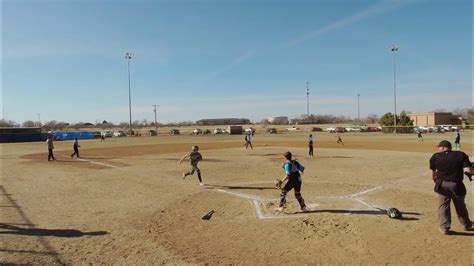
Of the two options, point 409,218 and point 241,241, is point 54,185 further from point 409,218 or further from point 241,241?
point 409,218

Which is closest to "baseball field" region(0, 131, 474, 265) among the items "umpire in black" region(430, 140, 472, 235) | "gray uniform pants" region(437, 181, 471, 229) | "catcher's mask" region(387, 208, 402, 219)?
"catcher's mask" region(387, 208, 402, 219)

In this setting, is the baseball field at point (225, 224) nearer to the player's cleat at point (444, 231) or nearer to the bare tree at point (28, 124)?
the player's cleat at point (444, 231)

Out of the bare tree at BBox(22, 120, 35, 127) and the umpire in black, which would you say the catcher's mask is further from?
the bare tree at BBox(22, 120, 35, 127)

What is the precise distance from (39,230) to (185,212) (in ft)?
11.9

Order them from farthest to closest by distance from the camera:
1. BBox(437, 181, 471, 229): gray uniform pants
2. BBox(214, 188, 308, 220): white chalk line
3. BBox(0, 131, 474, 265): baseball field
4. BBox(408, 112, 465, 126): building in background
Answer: BBox(408, 112, 465, 126): building in background < BBox(214, 188, 308, 220): white chalk line < BBox(437, 181, 471, 229): gray uniform pants < BBox(0, 131, 474, 265): baseball field

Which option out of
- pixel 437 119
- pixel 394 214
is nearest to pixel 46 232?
pixel 394 214

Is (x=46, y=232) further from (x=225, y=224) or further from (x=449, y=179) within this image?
(x=449, y=179)

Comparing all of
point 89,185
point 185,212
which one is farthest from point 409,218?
point 89,185

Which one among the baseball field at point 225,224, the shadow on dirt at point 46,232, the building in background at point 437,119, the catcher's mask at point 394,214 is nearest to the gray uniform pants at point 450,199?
the baseball field at point 225,224

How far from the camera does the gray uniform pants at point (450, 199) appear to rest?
→ 26.3 feet

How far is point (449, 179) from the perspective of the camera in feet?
26.5

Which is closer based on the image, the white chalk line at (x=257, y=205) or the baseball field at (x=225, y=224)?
the baseball field at (x=225, y=224)

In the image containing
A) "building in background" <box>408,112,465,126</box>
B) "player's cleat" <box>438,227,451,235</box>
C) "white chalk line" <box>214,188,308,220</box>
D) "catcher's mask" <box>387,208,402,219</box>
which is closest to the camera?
"player's cleat" <box>438,227,451,235</box>

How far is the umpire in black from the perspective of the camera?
8.02 meters
